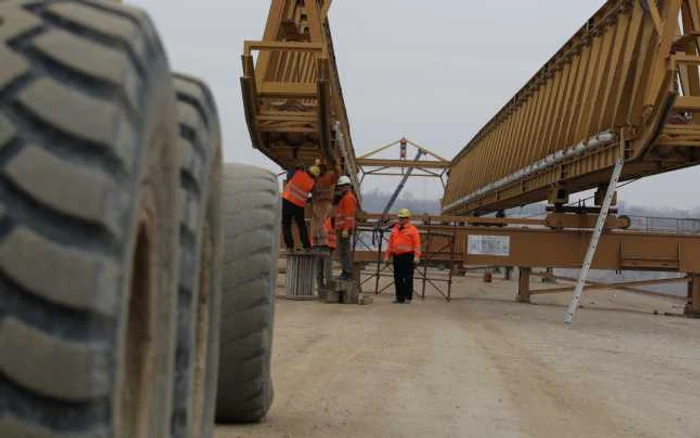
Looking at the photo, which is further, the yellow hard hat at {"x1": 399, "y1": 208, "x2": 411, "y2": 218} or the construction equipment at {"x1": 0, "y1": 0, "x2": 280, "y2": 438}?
the yellow hard hat at {"x1": 399, "y1": 208, "x2": 411, "y2": 218}

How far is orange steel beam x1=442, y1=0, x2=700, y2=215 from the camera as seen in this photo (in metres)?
11.5

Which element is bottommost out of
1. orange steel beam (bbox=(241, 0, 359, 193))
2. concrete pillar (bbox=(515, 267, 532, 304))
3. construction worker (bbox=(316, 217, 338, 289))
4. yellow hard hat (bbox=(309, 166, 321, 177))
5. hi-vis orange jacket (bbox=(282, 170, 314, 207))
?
concrete pillar (bbox=(515, 267, 532, 304))

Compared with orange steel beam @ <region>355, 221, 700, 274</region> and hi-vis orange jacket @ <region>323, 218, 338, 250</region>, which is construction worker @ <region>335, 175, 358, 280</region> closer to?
hi-vis orange jacket @ <region>323, 218, 338, 250</region>

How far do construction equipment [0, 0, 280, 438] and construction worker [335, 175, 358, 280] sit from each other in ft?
42.2

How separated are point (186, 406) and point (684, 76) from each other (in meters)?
12.9

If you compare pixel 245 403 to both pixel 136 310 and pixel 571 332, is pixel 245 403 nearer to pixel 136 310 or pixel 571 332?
pixel 136 310

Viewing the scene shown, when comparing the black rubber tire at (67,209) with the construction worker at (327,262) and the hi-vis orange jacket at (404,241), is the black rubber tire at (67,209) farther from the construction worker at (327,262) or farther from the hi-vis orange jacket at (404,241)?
the hi-vis orange jacket at (404,241)

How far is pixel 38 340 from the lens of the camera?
1.35m

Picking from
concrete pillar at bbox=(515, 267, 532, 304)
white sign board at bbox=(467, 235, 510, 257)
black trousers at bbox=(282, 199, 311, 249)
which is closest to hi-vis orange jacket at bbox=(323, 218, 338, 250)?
black trousers at bbox=(282, 199, 311, 249)

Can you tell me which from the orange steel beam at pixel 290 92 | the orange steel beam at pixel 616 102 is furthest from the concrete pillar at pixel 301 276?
the orange steel beam at pixel 616 102

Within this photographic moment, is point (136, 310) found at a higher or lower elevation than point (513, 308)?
higher

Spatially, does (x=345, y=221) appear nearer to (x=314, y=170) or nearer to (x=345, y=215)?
(x=345, y=215)

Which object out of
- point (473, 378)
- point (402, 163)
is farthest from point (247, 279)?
point (402, 163)

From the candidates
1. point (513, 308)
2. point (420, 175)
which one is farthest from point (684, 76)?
point (420, 175)
